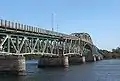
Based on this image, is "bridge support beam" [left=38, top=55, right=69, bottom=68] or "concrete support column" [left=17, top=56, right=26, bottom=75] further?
"bridge support beam" [left=38, top=55, right=69, bottom=68]

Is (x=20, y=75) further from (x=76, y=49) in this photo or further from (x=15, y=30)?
(x=76, y=49)

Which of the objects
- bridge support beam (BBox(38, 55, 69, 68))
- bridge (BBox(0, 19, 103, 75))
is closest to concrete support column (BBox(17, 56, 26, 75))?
bridge (BBox(0, 19, 103, 75))

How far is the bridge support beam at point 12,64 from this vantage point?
82500 millimetres

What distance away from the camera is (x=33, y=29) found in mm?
99500

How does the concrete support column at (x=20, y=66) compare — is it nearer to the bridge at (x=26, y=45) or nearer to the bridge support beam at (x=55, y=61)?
the bridge at (x=26, y=45)

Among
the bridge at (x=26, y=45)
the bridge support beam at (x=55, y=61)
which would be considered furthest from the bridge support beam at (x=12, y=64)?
the bridge support beam at (x=55, y=61)

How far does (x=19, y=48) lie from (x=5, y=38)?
27.2ft

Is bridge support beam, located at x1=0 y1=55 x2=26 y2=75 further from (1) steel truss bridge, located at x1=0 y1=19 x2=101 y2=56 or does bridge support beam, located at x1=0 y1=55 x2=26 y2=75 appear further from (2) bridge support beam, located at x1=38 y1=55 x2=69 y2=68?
(2) bridge support beam, located at x1=38 y1=55 x2=69 y2=68

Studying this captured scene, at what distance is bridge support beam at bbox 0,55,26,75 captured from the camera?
82500mm

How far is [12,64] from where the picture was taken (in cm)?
8250

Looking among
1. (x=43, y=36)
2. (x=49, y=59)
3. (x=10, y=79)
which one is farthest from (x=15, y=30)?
(x=49, y=59)

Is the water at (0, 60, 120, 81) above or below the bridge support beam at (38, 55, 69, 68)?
below

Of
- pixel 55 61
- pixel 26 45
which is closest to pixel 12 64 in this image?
pixel 26 45

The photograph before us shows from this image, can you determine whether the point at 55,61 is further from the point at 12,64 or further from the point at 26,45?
the point at 12,64
